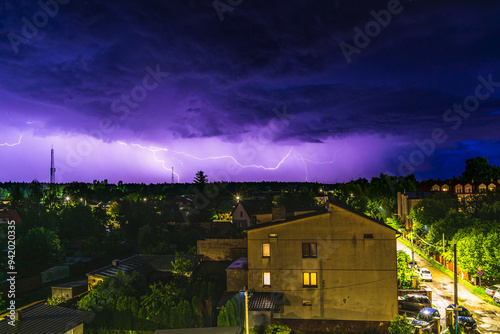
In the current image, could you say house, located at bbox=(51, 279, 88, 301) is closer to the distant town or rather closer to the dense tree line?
the distant town

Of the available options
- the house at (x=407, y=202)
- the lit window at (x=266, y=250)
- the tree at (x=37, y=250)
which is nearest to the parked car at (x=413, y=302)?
the lit window at (x=266, y=250)

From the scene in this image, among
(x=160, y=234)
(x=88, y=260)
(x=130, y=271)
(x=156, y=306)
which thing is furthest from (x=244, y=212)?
(x=156, y=306)

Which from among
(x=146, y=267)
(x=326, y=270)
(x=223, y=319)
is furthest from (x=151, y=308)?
(x=326, y=270)

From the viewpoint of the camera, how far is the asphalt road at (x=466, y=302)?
25188 mm

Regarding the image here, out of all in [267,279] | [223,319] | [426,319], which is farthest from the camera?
[267,279]

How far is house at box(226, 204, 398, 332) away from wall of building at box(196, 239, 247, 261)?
12.0 m

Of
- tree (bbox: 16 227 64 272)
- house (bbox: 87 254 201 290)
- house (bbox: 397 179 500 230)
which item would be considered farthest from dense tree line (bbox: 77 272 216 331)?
house (bbox: 397 179 500 230)

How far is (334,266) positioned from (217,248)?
17.1 meters

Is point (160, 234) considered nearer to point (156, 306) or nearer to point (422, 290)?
point (156, 306)

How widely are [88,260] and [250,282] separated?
31.5 metres

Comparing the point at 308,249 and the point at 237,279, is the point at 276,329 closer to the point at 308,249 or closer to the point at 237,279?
the point at 237,279

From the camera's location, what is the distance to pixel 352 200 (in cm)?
9562

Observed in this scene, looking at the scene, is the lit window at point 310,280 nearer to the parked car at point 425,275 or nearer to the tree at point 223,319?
the tree at point 223,319

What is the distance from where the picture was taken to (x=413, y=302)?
28.7 metres
